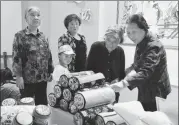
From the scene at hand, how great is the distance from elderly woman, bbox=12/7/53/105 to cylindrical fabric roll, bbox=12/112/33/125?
0.71 metres

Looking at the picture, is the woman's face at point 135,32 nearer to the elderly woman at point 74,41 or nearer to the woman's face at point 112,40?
the woman's face at point 112,40

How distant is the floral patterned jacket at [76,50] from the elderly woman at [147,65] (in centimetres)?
41

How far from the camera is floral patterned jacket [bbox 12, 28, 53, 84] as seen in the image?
1466 millimetres

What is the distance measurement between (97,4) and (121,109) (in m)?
1.67

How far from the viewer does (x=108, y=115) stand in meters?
0.96

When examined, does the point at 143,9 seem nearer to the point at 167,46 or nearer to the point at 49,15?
the point at 167,46

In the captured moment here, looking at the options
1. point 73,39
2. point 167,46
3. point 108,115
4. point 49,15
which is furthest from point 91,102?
point 49,15

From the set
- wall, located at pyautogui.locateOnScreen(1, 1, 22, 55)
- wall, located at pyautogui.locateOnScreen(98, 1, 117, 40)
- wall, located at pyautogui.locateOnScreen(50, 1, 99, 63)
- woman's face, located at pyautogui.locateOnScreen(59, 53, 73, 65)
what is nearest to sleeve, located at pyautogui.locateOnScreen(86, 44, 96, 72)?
woman's face, located at pyautogui.locateOnScreen(59, 53, 73, 65)

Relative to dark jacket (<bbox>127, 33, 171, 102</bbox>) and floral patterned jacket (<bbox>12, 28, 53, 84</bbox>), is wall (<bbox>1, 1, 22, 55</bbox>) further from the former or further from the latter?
dark jacket (<bbox>127, 33, 171, 102</bbox>)

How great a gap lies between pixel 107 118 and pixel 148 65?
1.42 feet

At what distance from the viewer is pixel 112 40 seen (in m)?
1.38

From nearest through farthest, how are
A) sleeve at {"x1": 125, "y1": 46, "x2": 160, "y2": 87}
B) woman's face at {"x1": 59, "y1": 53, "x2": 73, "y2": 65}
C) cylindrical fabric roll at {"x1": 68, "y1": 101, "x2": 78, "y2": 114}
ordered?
cylindrical fabric roll at {"x1": 68, "y1": 101, "x2": 78, "y2": 114}
sleeve at {"x1": 125, "y1": 46, "x2": 160, "y2": 87}
woman's face at {"x1": 59, "y1": 53, "x2": 73, "y2": 65}

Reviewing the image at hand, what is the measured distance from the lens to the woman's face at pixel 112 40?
4.43 feet

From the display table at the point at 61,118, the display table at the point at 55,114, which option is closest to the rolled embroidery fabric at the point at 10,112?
the display table at the point at 55,114
